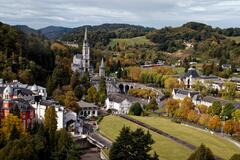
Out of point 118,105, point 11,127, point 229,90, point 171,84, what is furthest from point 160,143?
point 171,84

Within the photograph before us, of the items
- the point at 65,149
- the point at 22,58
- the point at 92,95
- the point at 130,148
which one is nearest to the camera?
the point at 130,148

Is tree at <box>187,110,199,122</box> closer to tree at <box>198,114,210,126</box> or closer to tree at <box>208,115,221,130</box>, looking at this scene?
tree at <box>198,114,210,126</box>

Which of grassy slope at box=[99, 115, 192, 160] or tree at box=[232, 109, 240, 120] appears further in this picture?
tree at box=[232, 109, 240, 120]

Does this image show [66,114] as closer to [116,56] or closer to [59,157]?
[59,157]

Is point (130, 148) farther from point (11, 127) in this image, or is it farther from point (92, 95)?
point (92, 95)

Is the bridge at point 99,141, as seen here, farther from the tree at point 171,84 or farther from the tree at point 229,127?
the tree at point 171,84

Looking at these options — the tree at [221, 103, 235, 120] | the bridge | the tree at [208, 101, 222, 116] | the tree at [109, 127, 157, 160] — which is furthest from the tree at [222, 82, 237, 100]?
the tree at [109, 127, 157, 160]
